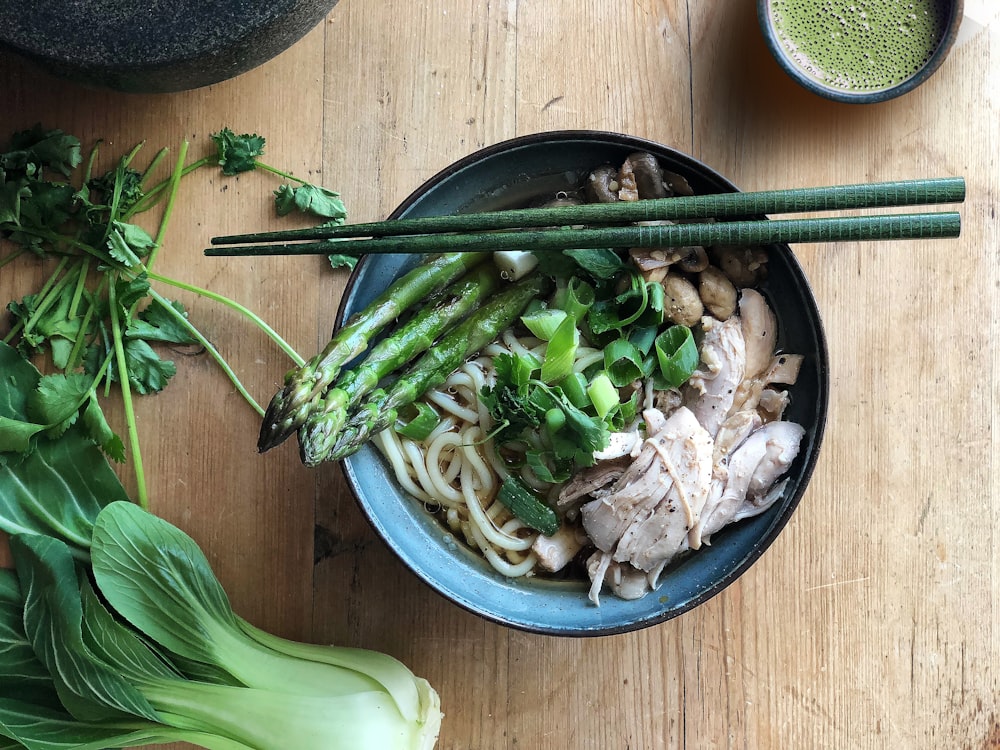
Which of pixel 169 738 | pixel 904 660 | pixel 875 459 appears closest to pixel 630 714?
pixel 904 660

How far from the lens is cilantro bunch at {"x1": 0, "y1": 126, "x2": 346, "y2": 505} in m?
1.86

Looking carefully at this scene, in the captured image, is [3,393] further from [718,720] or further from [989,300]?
[989,300]

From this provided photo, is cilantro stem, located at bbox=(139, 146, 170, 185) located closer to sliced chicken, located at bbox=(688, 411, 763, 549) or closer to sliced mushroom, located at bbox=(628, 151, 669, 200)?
sliced mushroom, located at bbox=(628, 151, 669, 200)

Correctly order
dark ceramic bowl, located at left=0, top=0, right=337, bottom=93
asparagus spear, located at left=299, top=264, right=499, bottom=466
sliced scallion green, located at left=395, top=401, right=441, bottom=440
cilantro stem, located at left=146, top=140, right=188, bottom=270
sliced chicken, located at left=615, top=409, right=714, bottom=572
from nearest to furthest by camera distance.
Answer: dark ceramic bowl, located at left=0, top=0, right=337, bottom=93 < asparagus spear, located at left=299, top=264, right=499, bottom=466 < sliced chicken, located at left=615, top=409, right=714, bottom=572 < sliced scallion green, located at left=395, top=401, right=441, bottom=440 < cilantro stem, located at left=146, top=140, right=188, bottom=270

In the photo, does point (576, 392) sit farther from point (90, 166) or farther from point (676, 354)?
point (90, 166)

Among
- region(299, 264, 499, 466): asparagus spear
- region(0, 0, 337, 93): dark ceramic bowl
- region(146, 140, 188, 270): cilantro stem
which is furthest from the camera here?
region(146, 140, 188, 270): cilantro stem

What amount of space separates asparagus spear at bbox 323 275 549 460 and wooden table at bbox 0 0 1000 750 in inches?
11.6

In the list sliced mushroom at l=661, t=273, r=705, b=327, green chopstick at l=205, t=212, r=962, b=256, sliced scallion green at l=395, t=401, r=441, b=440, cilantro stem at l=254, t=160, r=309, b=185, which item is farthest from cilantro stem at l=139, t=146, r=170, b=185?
sliced mushroom at l=661, t=273, r=705, b=327

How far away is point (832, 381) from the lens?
1.96 m

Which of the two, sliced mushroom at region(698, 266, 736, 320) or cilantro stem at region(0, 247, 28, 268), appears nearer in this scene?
sliced mushroom at region(698, 266, 736, 320)

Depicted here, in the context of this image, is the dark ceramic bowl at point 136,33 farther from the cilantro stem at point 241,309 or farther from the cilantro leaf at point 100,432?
the cilantro leaf at point 100,432

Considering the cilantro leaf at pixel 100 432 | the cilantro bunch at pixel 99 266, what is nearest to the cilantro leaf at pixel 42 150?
the cilantro bunch at pixel 99 266

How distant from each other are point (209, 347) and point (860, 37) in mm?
1610

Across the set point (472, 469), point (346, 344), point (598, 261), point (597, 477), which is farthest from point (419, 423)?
point (598, 261)
